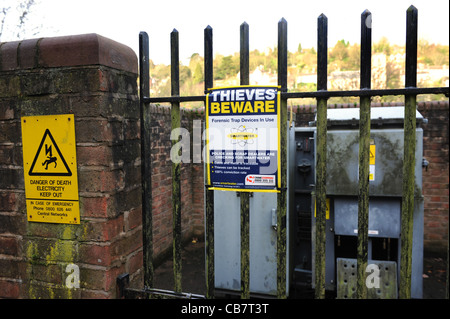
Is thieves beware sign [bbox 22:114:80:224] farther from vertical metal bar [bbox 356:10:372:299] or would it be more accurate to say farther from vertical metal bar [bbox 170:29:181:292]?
vertical metal bar [bbox 356:10:372:299]

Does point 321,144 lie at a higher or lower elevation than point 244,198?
higher

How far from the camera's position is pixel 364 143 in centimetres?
158

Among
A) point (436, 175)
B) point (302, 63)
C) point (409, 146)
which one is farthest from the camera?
point (302, 63)

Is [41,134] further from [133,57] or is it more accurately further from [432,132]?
[432,132]

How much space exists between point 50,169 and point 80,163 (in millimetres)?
199

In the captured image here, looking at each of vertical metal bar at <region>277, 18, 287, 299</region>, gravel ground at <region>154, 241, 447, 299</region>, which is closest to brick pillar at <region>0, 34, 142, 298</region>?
vertical metal bar at <region>277, 18, 287, 299</region>

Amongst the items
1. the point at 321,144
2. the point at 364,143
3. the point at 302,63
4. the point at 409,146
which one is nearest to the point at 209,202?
the point at 321,144

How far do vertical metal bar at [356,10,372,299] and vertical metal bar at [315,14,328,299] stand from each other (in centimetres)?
16

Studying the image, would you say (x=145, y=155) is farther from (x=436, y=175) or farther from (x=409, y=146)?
(x=436, y=175)

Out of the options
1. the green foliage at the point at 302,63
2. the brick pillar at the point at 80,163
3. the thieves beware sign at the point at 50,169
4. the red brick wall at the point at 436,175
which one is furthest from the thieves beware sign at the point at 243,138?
the green foliage at the point at 302,63

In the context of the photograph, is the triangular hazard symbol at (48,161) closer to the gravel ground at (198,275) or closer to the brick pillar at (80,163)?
the brick pillar at (80,163)

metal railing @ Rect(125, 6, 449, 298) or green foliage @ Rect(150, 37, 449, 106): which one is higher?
green foliage @ Rect(150, 37, 449, 106)

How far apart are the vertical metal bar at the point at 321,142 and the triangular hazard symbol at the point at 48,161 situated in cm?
132

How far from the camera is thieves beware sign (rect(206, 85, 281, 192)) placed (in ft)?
5.50
